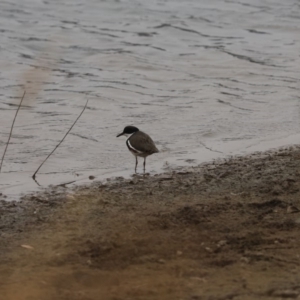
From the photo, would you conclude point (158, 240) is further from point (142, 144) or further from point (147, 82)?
point (147, 82)

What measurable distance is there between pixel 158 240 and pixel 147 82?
27.1 feet

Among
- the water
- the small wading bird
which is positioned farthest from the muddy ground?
the water

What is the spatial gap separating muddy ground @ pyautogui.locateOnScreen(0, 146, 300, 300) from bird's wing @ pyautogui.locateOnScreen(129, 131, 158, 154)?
2.71ft

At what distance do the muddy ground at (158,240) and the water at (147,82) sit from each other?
3.69 ft

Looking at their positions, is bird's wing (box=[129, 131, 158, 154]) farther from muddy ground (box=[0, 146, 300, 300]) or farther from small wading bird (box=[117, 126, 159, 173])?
muddy ground (box=[0, 146, 300, 300])

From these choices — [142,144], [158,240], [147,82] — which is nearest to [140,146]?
[142,144]

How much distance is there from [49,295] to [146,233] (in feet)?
4.03

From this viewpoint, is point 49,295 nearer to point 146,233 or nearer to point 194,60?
point 146,233

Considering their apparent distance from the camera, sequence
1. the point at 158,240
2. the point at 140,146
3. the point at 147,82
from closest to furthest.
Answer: the point at 158,240
the point at 140,146
the point at 147,82

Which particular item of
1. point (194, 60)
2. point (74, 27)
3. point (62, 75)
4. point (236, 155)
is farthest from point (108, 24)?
point (236, 155)

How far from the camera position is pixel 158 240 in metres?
5.58

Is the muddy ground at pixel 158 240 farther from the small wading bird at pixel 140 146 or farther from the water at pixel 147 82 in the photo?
the water at pixel 147 82

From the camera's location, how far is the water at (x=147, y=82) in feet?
30.6

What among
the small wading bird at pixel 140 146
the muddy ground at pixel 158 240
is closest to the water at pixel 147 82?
the small wading bird at pixel 140 146
